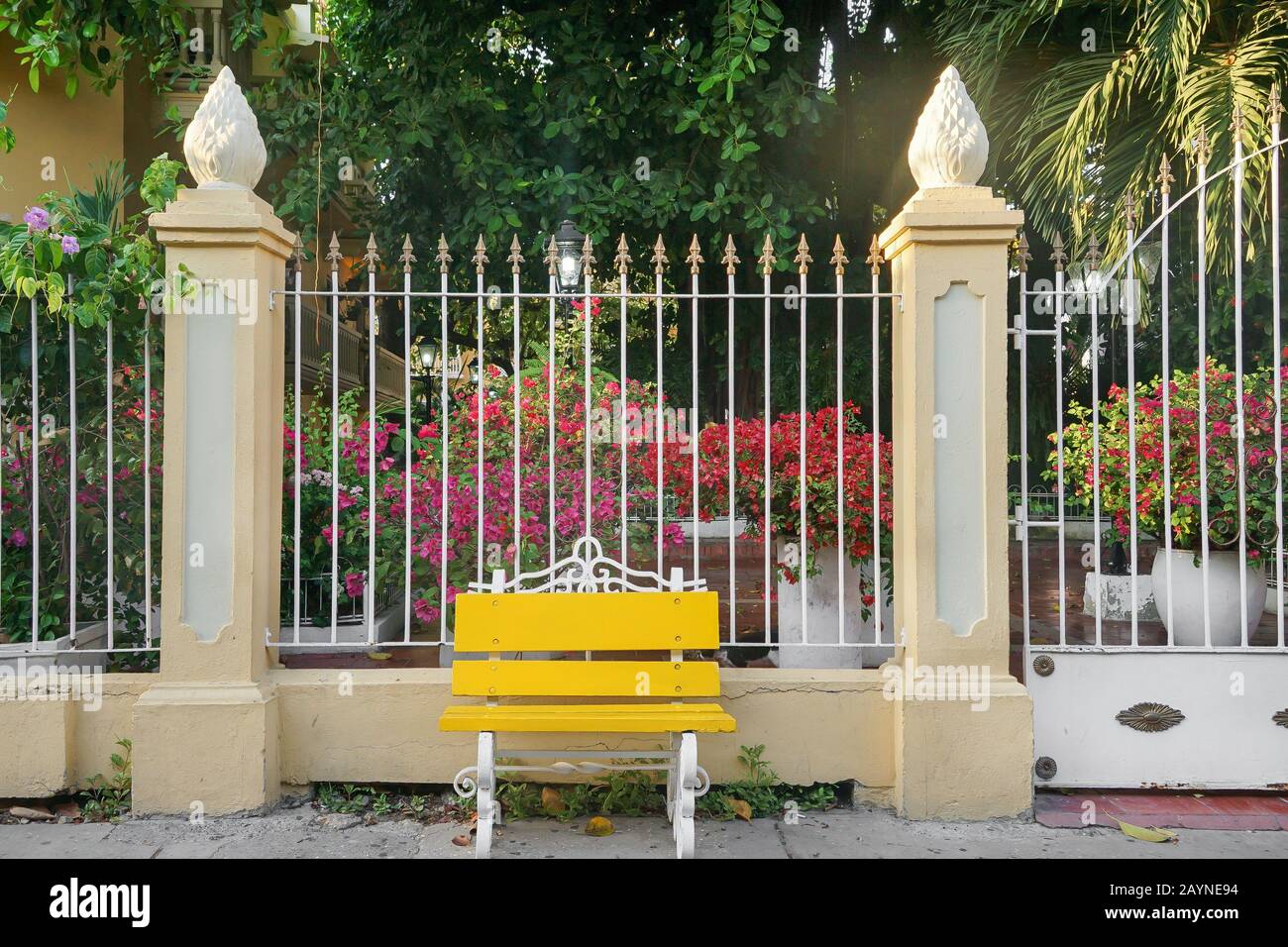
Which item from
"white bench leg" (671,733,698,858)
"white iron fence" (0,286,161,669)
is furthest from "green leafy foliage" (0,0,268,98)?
"white bench leg" (671,733,698,858)

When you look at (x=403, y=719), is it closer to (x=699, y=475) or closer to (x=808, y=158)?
(x=699, y=475)

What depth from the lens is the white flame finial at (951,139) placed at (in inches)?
174

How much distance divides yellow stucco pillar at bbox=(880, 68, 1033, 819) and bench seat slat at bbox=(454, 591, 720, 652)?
90 cm

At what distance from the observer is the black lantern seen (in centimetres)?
679

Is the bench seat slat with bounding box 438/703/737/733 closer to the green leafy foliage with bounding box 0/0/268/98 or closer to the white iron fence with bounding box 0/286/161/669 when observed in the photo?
the white iron fence with bounding box 0/286/161/669

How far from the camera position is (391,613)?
22.5 feet

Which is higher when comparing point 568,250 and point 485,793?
point 568,250

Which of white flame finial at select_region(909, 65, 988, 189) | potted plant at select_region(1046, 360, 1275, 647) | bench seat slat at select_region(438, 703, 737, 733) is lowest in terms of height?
bench seat slat at select_region(438, 703, 737, 733)

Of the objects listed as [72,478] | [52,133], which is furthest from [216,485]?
[52,133]

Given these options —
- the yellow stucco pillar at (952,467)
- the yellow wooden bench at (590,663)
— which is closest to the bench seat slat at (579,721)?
the yellow wooden bench at (590,663)

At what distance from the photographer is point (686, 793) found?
12.4ft

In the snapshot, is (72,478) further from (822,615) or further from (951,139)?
(951,139)

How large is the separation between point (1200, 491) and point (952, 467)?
127 centimetres

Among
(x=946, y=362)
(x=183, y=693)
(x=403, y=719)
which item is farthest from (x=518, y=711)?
(x=946, y=362)
